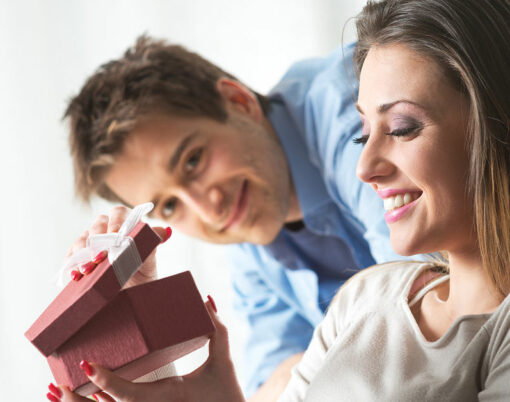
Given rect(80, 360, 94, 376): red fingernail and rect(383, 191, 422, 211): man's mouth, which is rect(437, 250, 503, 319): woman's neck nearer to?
rect(383, 191, 422, 211): man's mouth

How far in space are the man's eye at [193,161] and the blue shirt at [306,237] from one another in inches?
10.1

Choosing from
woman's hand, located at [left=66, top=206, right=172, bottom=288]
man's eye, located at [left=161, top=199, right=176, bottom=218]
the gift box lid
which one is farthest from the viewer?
man's eye, located at [left=161, top=199, right=176, bottom=218]

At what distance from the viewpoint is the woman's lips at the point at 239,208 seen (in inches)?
67.6

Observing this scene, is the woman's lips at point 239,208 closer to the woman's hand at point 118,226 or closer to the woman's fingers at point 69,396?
the woman's hand at point 118,226

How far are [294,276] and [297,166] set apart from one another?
11.4 inches

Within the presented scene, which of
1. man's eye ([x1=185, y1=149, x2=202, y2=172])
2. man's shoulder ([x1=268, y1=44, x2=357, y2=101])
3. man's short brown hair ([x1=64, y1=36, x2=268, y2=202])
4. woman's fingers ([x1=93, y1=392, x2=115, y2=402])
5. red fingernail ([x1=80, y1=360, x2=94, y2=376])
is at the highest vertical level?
man's short brown hair ([x1=64, y1=36, x2=268, y2=202])

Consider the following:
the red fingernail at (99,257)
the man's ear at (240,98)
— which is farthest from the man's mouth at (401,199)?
the man's ear at (240,98)

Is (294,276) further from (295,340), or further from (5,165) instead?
(5,165)

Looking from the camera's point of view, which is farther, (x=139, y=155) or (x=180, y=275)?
(x=139, y=155)

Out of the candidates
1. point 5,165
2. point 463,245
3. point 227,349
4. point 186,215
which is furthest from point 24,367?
point 463,245

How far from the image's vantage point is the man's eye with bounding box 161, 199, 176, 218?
1697 millimetres

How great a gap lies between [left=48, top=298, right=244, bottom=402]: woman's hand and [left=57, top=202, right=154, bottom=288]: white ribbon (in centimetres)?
12

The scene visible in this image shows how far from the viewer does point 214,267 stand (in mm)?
2348

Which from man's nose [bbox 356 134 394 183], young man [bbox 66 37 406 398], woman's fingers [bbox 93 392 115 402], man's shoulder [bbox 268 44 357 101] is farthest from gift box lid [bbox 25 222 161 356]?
man's shoulder [bbox 268 44 357 101]
